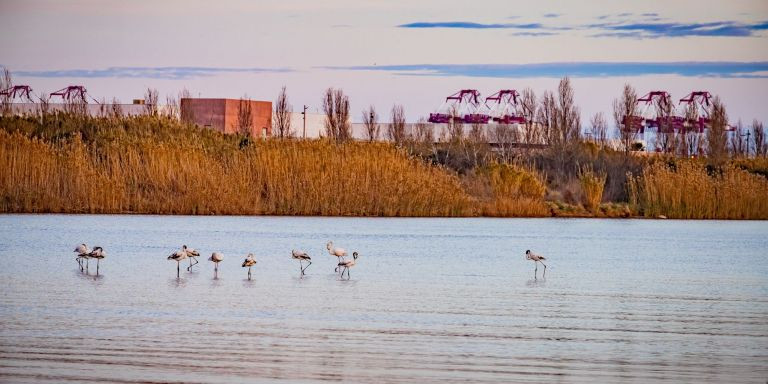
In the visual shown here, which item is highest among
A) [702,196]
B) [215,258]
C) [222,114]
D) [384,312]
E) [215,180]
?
[222,114]

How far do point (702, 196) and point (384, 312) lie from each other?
23.6 m

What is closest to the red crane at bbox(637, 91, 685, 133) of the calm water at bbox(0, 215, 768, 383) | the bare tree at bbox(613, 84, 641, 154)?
the bare tree at bbox(613, 84, 641, 154)

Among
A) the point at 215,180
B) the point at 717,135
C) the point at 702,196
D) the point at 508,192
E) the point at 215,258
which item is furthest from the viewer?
the point at 717,135

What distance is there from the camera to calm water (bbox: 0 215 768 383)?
10055 millimetres

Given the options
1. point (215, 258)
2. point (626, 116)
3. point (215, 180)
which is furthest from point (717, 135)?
point (215, 258)

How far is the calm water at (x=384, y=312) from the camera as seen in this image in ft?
33.0

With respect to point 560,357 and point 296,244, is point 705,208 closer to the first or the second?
point 296,244

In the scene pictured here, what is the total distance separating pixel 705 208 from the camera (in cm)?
3506

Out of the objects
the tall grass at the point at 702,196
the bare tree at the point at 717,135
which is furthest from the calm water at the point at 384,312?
the bare tree at the point at 717,135

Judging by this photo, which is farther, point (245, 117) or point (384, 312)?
point (245, 117)

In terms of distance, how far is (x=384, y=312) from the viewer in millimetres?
13422

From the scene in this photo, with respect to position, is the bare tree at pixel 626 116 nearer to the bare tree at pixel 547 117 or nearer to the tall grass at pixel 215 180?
the bare tree at pixel 547 117

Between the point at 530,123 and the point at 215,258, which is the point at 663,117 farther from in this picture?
the point at 215,258

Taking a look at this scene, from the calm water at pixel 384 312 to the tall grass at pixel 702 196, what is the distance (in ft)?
34.5
